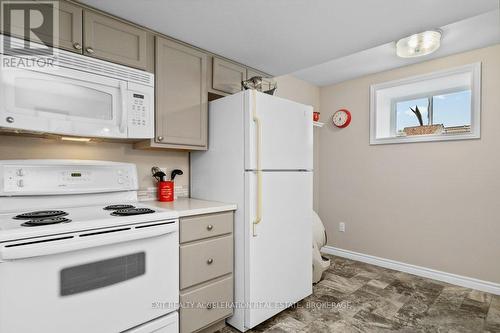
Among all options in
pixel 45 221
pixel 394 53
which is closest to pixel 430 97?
pixel 394 53

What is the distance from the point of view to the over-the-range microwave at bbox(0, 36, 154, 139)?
1.41 metres

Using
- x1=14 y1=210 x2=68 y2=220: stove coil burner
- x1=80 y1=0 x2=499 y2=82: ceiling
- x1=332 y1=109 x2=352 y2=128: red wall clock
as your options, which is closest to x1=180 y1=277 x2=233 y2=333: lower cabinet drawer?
x1=14 y1=210 x2=68 y2=220: stove coil burner

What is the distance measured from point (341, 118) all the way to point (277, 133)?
6.20 feet

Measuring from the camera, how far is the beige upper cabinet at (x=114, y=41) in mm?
1644

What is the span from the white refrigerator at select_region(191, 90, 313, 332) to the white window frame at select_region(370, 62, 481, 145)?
1378 mm

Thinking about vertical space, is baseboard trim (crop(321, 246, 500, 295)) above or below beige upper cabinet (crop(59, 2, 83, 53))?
below

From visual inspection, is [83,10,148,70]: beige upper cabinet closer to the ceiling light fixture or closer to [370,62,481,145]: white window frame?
the ceiling light fixture

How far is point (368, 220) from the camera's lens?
3.42 meters

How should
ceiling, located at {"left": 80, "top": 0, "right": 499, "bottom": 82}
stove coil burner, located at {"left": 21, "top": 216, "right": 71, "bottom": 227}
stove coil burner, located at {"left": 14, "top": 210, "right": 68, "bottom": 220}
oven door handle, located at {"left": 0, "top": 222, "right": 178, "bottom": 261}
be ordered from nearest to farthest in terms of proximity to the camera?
oven door handle, located at {"left": 0, "top": 222, "right": 178, "bottom": 261} < stove coil burner, located at {"left": 21, "top": 216, "right": 71, "bottom": 227} < stove coil burner, located at {"left": 14, "top": 210, "right": 68, "bottom": 220} < ceiling, located at {"left": 80, "top": 0, "right": 499, "bottom": 82}

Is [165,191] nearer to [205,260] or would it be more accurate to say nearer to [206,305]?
[205,260]

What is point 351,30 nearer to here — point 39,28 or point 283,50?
point 283,50

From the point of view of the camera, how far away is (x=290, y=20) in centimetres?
180

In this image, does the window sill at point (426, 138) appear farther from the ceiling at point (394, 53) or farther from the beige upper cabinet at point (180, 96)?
the beige upper cabinet at point (180, 96)


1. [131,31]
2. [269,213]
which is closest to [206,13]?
[131,31]
